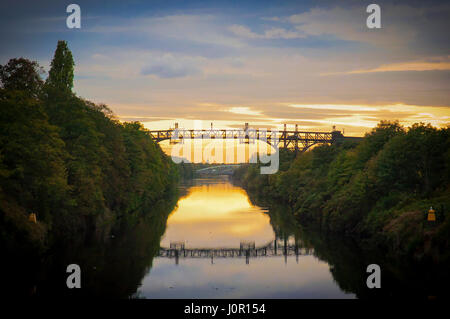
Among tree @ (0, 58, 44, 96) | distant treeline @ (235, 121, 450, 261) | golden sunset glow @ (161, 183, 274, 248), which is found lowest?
golden sunset glow @ (161, 183, 274, 248)

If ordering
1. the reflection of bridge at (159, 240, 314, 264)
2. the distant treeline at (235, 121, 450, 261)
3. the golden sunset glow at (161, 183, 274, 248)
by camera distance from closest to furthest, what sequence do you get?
the distant treeline at (235, 121, 450, 261) < the reflection of bridge at (159, 240, 314, 264) < the golden sunset glow at (161, 183, 274, 248)

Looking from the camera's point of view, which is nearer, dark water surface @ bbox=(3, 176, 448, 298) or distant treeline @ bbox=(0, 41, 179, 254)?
dark water surface @ bbox=(3, 176, 448, 298)

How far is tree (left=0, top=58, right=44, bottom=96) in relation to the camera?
153 ft

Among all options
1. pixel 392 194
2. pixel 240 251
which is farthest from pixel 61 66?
pixel 392 194

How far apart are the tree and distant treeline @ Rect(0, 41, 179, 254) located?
0.08 m

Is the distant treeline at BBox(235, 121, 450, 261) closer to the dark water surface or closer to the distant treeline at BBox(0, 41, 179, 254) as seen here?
the dark water surface

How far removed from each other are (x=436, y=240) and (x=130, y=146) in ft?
158

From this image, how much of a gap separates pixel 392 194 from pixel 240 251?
13.9 m

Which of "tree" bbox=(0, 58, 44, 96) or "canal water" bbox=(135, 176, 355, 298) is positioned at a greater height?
"tree" bbox=(0, 58, 44, 96)

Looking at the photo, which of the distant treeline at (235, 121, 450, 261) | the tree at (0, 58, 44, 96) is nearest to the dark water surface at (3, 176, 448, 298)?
the distant treeline at (235, 121, 450, 261)

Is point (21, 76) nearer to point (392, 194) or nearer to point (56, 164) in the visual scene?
point (56, 164)

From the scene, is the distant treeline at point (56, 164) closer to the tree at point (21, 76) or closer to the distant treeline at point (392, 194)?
the tree at point (21, 76)

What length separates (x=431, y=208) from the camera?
34.0 meters
